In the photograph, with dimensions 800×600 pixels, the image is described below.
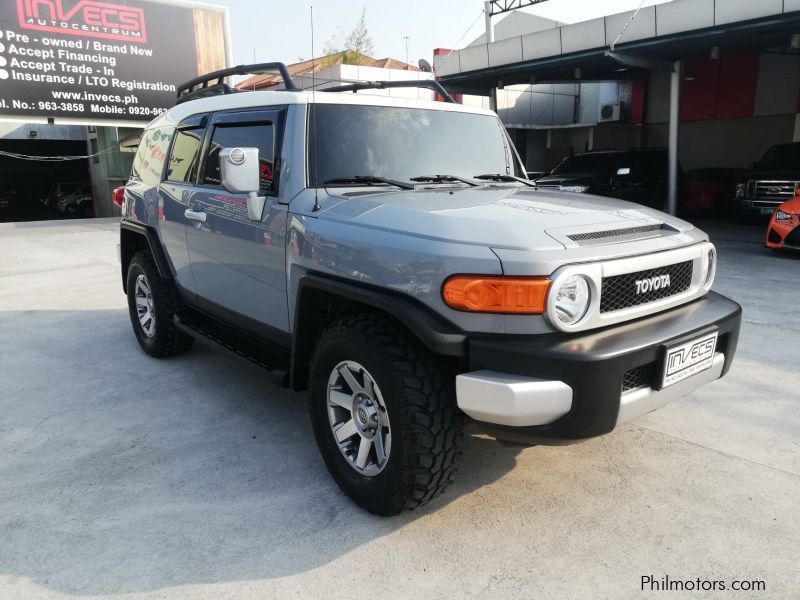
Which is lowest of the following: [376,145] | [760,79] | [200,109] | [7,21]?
[376,145]

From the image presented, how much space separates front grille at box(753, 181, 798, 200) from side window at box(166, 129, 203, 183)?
36.9 feet

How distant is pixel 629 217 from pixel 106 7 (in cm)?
1730

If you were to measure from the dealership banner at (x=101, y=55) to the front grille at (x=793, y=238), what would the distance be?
15547 millimetres

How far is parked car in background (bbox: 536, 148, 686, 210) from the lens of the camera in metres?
11.8

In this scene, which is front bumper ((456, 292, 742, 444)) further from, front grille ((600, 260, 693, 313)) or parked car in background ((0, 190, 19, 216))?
parked car in background ((0, 190, 19, 216))

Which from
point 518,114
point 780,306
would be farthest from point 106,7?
point 780,306

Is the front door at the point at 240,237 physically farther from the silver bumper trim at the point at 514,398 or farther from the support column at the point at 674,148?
the support column at the point at 674,148

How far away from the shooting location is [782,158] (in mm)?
12688

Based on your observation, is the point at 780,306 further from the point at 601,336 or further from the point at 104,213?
the point at 104,213

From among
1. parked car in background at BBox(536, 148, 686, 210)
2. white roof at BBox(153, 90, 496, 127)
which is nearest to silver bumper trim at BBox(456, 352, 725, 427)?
white roof at BBox(153, 90, 496, 127)

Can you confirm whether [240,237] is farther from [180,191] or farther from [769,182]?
[769,182]

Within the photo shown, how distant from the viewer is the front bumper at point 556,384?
85.6 inches

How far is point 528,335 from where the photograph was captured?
2.28m

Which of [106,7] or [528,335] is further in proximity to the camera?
[106,7]
